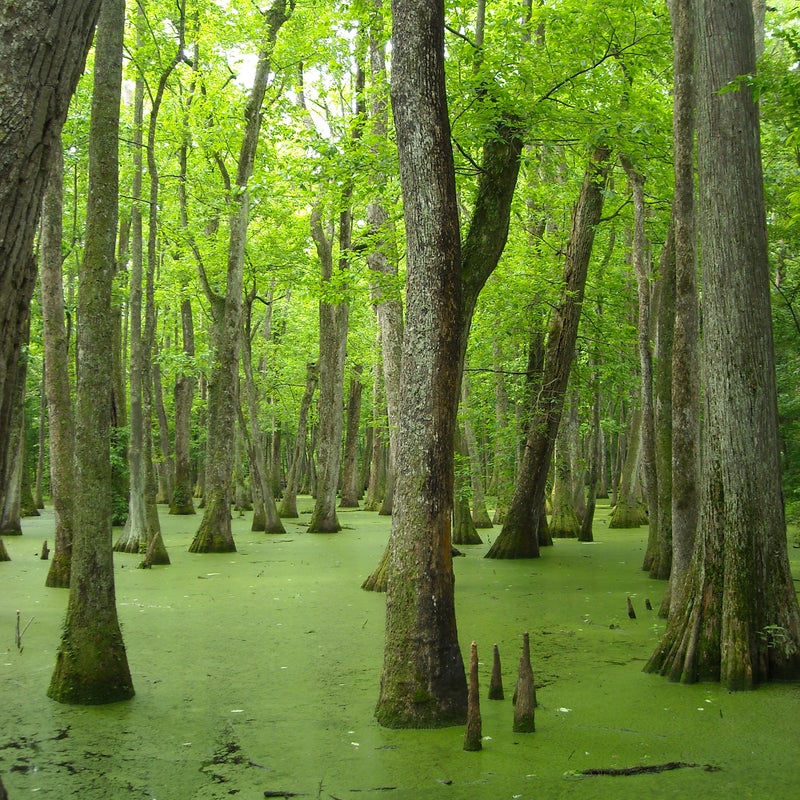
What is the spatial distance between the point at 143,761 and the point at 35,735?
2.78 feet

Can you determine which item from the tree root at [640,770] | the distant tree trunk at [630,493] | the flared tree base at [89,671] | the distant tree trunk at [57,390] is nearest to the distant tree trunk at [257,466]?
the distant tree trunk at [57,390]

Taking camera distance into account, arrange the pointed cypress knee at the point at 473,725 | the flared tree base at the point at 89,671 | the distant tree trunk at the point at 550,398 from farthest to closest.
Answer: the distant tree trunk at the point at 550,398 → the flared tree base at the point at 89,671 → the pointed cypress knee at the point at 473,725

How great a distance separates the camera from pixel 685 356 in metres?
7.75

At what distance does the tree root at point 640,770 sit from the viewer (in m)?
4.32

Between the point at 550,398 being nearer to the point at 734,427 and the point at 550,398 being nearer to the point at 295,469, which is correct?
the point at 734,427

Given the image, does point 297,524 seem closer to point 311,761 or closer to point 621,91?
point 621,91

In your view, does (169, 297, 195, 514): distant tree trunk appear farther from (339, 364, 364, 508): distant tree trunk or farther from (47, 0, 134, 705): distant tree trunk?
(47, 0, 134, 705): distant tree trunk

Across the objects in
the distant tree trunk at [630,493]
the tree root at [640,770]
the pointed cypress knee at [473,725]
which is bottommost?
the tree root at [640,770]

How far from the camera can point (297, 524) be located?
2077cm

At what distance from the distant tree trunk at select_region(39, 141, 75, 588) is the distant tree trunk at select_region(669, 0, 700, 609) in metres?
6.93

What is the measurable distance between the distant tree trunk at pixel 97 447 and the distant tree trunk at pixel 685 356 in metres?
4.96

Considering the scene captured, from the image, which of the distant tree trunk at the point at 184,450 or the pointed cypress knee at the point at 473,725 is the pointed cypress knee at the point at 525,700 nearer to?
the pointed cypress knee at the point at 473,725

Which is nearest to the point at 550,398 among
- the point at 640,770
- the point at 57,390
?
the point at 57,390

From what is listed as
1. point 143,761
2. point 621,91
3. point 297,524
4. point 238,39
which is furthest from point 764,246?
point 297,524
